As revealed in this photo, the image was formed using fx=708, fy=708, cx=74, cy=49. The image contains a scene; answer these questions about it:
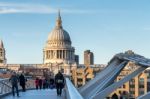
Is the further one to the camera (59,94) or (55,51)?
(55,51)

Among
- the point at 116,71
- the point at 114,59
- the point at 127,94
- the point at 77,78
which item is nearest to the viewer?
the point at 116,71

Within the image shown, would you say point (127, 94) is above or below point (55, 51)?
below

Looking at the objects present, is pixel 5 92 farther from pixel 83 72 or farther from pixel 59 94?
pixel 83 72

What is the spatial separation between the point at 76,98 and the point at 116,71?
421 inches

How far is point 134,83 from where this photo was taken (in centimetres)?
13038

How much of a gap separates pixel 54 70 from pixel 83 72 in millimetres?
38541

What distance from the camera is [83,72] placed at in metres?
162

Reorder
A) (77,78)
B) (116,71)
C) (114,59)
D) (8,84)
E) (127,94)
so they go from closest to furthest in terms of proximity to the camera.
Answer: (116,71)
(114,59)
(8,84)
(127,94)
(77,78)

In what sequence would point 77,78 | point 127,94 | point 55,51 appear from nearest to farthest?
point 127,94 → point 77,78 → point 55,51

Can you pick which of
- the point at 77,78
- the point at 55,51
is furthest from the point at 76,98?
the point at 55,51

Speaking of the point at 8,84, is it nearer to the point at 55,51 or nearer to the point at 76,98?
the point at 76,98

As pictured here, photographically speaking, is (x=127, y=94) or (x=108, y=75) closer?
(x=108, y=75)

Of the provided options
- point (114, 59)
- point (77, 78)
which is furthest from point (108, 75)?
point (77, 78)

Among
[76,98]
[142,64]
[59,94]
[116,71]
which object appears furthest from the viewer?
[59,94]
